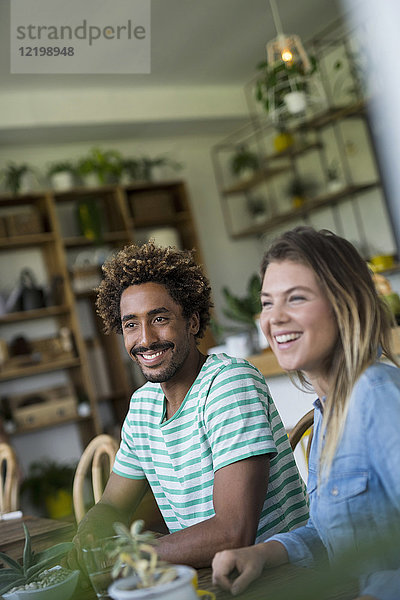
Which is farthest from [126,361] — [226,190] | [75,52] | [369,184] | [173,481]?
[173,481]

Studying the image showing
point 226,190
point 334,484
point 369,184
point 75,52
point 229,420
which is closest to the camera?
point 334,484

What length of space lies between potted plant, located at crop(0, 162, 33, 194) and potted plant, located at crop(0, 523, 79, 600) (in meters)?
4.31

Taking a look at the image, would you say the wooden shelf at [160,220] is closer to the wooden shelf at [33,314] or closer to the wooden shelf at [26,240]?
the wooden shelf at [26,240]

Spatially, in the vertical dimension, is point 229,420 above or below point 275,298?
below

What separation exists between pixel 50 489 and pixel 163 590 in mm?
4509

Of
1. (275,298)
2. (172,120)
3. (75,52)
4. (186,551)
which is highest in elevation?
(172,120)

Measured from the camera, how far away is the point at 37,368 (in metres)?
5.13

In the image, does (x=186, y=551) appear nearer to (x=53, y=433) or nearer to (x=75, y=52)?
(x=75, y=52)

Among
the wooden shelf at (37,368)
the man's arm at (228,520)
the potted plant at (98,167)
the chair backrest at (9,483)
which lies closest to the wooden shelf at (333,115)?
the potted plant at (98,167)

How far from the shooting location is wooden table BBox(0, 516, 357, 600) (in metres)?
0.72

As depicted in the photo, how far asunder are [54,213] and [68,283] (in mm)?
520

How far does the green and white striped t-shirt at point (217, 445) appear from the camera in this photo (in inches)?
52.6

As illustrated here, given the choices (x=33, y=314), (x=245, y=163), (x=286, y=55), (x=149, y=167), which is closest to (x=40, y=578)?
(x=286, y=55)

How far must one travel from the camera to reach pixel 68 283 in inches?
209
